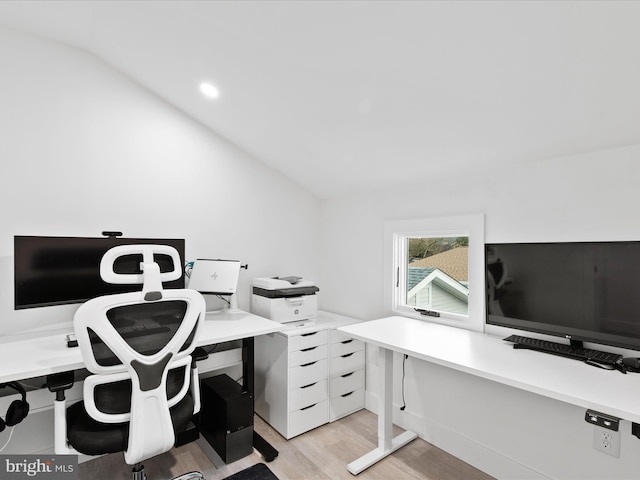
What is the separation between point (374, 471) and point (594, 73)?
225 centimetres

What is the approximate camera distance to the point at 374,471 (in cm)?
202

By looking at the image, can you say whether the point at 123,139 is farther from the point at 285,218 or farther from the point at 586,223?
the point at 586,223

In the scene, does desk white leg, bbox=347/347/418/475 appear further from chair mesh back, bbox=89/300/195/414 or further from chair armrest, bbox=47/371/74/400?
chair armrest, bbox=47/371/74/400

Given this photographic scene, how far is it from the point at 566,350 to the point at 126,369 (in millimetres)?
2028

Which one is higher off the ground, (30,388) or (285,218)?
(285,218)

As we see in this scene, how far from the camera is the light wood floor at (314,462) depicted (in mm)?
1995

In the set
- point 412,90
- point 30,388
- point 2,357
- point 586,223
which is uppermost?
point 412,90

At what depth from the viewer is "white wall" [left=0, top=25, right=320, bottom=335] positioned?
203 cm

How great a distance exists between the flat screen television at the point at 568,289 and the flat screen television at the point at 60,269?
217cm

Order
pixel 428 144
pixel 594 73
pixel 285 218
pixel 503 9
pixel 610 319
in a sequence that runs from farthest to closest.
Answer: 1. pixel 285 218
2. pixel 428 144
3. pixel 610 319
4. pixel 594 73
5. pixel 503 9

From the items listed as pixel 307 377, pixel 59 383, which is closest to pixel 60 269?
pixel 59 383

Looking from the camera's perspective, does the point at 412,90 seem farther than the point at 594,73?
Yes

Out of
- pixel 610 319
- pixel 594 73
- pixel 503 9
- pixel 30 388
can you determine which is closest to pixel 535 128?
pixel 594 73

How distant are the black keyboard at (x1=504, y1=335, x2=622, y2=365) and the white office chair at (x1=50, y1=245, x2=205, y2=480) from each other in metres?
1.72
